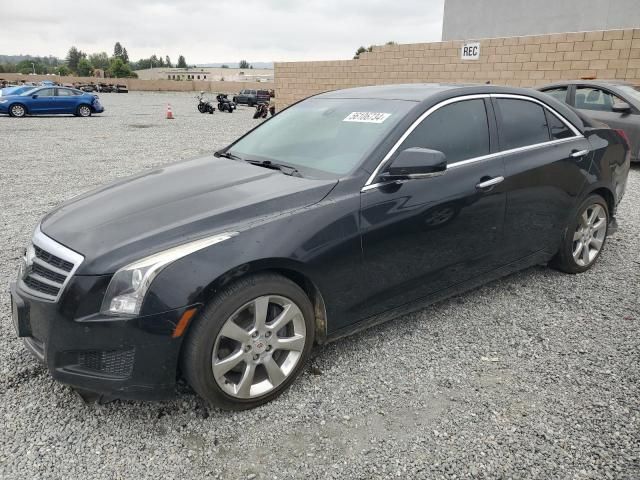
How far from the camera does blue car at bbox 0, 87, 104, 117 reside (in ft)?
68.7

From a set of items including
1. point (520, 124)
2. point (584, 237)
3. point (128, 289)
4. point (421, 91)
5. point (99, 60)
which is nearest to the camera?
point (128, 289)

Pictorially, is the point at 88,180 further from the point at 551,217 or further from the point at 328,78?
the point at 328,78

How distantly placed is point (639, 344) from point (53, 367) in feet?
11.6

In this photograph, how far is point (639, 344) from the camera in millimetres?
3326

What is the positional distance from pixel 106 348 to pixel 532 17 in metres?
29.3

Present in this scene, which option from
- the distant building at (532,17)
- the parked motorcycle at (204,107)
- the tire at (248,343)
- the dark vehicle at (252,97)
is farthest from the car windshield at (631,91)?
the dark vehicle at (252,97)

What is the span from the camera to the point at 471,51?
16438 mm

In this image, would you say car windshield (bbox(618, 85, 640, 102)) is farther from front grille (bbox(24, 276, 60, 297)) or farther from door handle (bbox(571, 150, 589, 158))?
front grille (bbox(24, 276, 60, 297))

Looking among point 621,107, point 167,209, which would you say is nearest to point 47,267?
point 167,209

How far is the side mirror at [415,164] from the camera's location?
291 cm

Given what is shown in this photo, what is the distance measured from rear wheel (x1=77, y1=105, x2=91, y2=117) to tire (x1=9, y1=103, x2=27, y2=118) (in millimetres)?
2098

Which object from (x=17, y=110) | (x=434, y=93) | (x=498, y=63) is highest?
(x=498, y=63)

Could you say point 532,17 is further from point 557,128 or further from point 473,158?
point 473,158

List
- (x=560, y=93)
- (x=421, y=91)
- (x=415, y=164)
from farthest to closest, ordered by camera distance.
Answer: (x=560, y=93) → (x=421, y=91) → (x=415, y=164)
